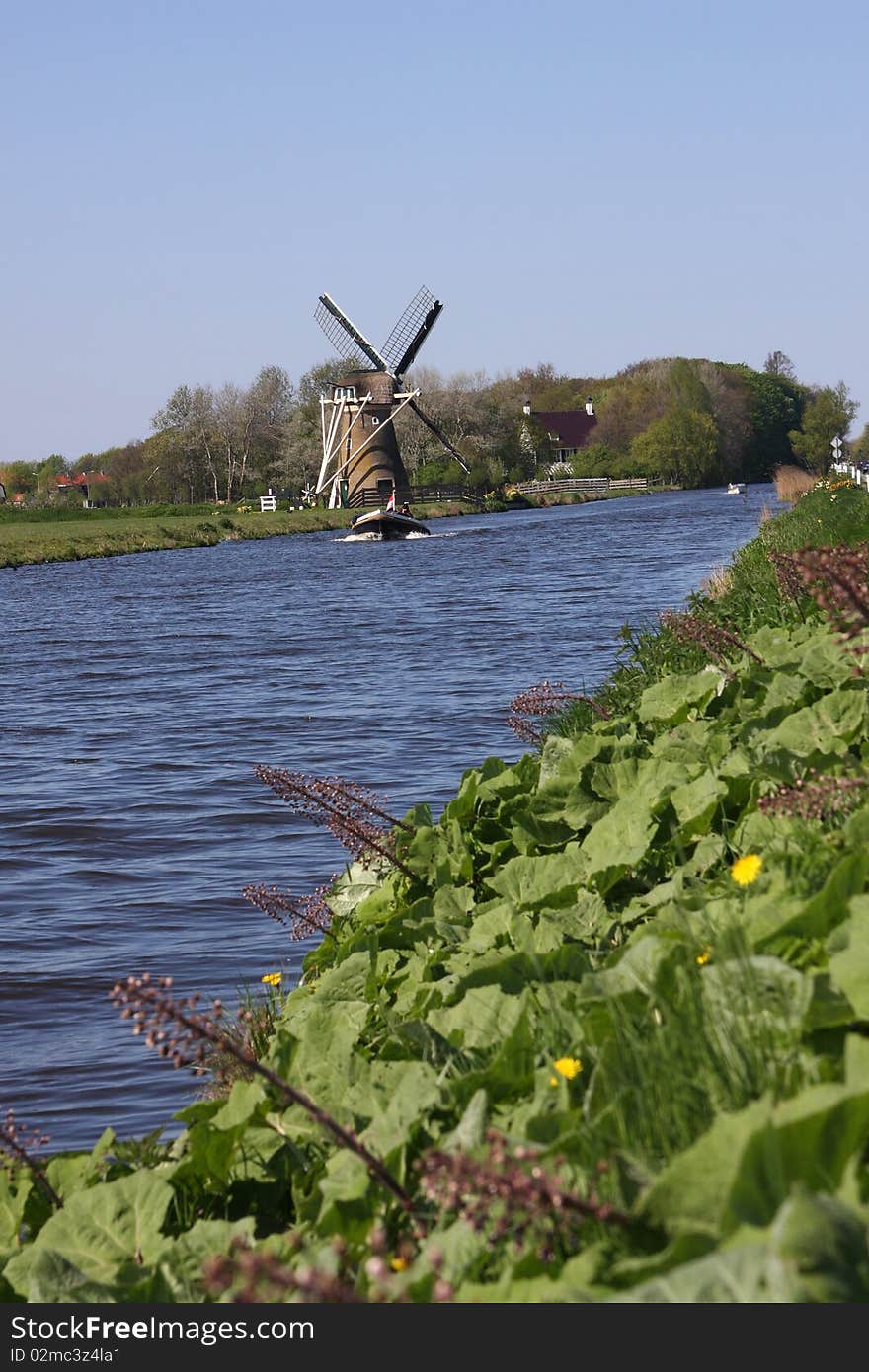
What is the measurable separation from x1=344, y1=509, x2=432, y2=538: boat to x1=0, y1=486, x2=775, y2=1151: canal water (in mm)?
19028

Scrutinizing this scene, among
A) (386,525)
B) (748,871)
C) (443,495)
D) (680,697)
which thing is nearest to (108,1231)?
(748,871)

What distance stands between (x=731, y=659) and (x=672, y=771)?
Answer: 7.08ft

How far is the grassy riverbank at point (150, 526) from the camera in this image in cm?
5300

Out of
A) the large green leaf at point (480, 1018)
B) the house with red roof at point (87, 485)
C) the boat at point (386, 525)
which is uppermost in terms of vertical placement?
the house with red roof at point (87, 485)

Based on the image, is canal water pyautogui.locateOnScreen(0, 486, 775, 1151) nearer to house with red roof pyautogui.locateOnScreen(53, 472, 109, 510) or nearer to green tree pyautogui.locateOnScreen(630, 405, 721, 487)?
green tree pyautogui.locateOnScreen(630, 405, 721, 487)

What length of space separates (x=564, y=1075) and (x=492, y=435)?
9224cm

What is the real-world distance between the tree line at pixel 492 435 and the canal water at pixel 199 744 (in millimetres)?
52794

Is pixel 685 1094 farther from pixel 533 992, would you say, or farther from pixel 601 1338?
pixel 533 992

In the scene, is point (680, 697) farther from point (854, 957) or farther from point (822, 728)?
point (854, 957)

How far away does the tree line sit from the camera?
91188mm

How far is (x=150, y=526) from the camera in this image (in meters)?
66.2

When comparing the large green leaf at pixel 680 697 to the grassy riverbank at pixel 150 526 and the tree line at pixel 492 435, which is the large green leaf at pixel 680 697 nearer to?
the grassy riverbank at pixel 150 526

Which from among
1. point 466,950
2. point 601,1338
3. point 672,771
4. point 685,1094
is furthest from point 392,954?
point 601,1338

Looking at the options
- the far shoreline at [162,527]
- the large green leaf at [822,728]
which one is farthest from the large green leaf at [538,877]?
the far shoreline at [162,527]
